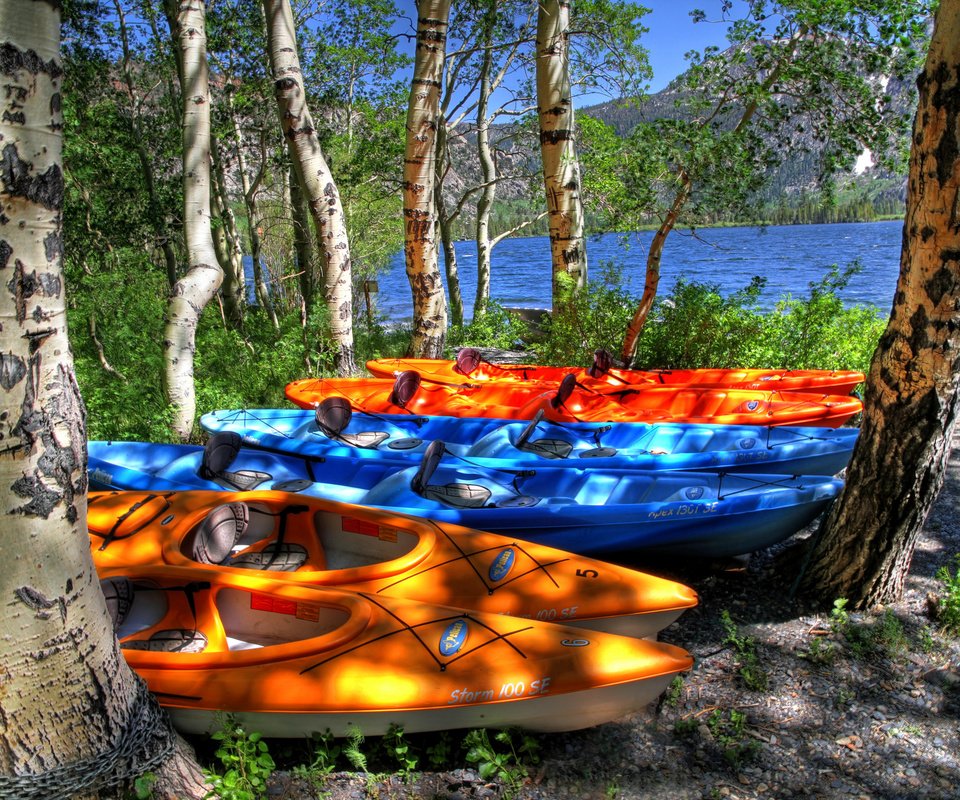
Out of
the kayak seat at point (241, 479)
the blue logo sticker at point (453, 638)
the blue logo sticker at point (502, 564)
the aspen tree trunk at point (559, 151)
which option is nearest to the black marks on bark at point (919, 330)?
the blue logo sticker at point (502, 564)

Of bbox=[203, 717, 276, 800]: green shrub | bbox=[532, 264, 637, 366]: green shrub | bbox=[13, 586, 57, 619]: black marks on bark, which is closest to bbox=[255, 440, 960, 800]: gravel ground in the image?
bbox=[203, 717, 276, 800]: green shrub

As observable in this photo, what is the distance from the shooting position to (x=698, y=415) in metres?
6.55

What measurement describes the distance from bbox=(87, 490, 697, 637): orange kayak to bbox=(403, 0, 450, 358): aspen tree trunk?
474 cm

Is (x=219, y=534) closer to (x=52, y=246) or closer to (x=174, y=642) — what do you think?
(x=174, y=642)

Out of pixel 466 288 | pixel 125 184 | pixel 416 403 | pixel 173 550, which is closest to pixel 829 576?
pixel 173 550

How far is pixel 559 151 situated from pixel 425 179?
1889mm

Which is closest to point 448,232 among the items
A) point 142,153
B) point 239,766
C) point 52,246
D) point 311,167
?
point 142,153

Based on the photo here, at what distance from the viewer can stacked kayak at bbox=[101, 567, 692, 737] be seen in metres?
2.92

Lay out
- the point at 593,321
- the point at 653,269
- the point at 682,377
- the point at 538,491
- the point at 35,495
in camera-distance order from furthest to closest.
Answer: the point at 593,321, the point at 653,269, the point at 682,377, the point at 538,491, the point at 35,495

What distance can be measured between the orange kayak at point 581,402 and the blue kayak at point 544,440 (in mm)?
309

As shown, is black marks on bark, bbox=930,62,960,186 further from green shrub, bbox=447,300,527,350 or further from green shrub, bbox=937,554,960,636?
green shrub, bbox=447,300,527,350

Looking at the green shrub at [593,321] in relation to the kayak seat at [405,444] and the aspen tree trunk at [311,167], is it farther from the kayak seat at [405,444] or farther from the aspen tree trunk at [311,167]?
the kayak seat at [405,444]

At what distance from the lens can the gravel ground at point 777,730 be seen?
112 inches

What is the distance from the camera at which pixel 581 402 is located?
21.4 ft
